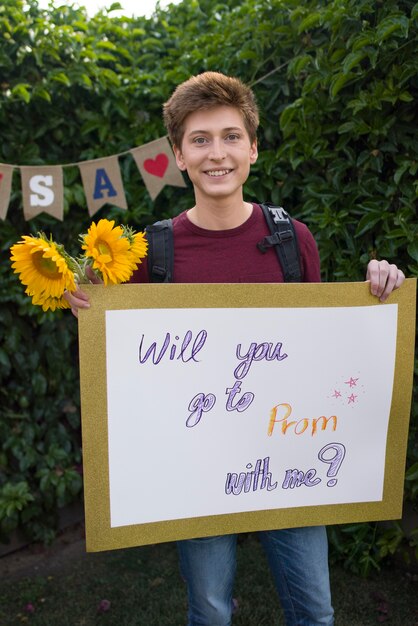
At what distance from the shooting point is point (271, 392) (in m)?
1.43

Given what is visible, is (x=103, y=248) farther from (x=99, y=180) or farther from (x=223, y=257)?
(x=99, y=180)

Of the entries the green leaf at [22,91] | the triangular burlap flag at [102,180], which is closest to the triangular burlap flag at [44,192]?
the triangular burlap flag at [102,180]

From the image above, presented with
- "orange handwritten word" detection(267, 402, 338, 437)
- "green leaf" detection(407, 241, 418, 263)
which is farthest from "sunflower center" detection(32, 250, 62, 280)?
"green leaf" detection(407, 241, 418, 263)

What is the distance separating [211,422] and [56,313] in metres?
1.63

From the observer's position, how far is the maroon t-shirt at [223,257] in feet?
4.82

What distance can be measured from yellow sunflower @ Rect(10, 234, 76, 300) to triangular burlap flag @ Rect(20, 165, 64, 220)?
1.34 m

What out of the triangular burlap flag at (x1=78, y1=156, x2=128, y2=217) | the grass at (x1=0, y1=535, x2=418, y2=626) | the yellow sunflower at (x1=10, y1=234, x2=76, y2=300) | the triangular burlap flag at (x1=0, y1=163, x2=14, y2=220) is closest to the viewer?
the yellow sunflower at (x1=10, y1=234, x2=76, y2=300)

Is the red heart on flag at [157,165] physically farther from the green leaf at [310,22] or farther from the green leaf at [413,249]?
the green leaf at [413,249]

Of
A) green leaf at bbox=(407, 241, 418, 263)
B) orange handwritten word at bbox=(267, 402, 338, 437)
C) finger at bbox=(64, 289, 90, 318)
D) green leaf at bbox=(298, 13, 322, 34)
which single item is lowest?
orange handwritten word at bbox=(267, 402, 338, 437)

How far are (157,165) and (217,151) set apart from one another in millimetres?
1174

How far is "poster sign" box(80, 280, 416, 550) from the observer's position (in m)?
1.35

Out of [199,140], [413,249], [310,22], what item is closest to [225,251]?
[199,140]

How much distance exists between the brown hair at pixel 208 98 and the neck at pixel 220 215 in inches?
7.6

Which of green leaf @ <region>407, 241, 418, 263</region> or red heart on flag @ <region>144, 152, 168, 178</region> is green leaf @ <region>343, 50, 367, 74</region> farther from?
red heart on flag @ <region>144, 152, 168, 178</region>
